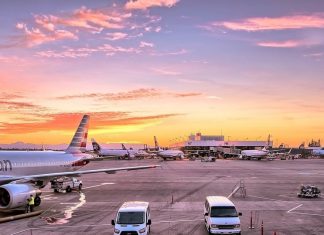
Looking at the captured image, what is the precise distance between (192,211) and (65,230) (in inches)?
463

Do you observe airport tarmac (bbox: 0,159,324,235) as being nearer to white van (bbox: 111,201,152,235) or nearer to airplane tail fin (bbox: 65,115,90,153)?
white van (bbox: 111,201,152,235)

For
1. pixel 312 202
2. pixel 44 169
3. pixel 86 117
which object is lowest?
pixel 312 202

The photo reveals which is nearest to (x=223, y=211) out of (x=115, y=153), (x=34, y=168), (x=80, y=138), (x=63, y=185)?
(x=34, y=168)

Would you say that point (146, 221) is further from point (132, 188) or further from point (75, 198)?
point (132, 188)

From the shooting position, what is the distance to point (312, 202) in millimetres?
42594

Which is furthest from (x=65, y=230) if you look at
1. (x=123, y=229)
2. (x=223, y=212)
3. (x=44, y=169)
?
(x=44, y=169)

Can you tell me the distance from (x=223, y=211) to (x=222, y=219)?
970mm

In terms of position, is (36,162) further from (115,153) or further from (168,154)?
(115,153)

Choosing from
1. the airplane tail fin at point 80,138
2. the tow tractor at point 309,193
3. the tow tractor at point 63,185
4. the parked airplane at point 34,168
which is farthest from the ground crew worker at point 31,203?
the tow tractor at point 309,193

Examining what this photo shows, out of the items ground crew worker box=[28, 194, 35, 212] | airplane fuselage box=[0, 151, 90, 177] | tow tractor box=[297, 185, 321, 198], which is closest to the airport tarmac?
tow tractor box=[297, 185, 321, 198]

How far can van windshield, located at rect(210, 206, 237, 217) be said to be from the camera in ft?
89.7

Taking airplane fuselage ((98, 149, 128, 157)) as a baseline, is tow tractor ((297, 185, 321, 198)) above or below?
above

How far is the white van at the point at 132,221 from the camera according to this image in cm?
2502

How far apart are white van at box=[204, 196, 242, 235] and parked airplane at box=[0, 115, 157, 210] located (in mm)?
12918
